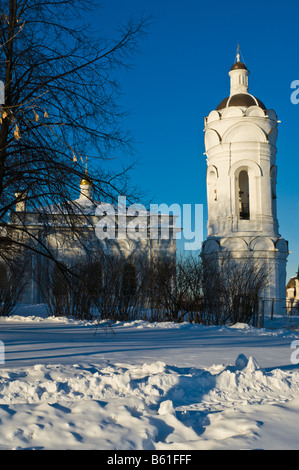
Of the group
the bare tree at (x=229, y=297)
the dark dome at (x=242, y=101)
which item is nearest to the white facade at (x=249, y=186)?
the dark dome at (x=242, y=101)

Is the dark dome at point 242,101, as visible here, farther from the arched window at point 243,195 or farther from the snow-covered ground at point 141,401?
the snow-covered ground at point 141,401

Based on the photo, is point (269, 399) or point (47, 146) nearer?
point (269, 399)

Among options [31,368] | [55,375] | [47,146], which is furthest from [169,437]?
[47,146]

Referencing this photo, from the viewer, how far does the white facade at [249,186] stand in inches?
1298

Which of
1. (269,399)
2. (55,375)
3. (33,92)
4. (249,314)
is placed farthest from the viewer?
(249,314)

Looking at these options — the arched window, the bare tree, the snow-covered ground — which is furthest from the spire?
the snow-covered ground

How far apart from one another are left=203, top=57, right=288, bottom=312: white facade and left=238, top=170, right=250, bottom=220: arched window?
0.07 metres

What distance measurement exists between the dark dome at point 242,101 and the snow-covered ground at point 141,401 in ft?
91.5

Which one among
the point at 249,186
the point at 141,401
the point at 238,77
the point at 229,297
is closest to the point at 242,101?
the point at 238,77

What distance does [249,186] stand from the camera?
33906mm

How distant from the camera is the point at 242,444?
148 inches

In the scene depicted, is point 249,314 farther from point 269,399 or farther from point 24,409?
point 24,409

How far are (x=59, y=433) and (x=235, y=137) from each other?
3123 centimetres

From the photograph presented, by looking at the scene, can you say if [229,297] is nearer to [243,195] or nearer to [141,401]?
[141,401]
